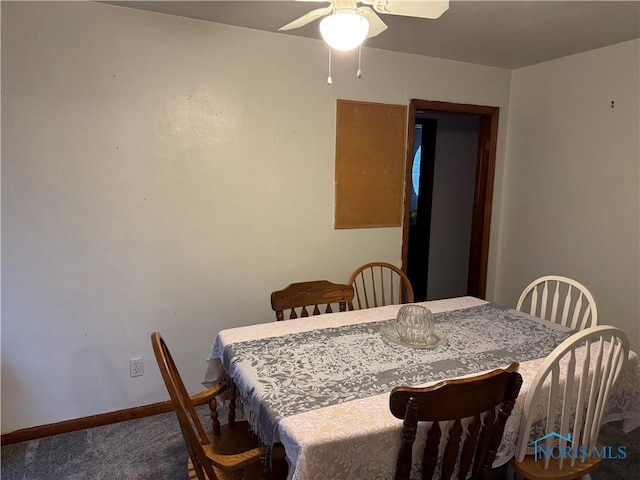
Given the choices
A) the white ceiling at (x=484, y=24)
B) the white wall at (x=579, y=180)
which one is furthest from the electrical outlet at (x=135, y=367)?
the white wall at (x=579, y=180)

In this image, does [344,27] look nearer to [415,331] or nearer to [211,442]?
[415,331]

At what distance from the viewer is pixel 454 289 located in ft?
15.6

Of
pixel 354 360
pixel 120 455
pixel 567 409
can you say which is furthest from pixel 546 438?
pixel 120 455

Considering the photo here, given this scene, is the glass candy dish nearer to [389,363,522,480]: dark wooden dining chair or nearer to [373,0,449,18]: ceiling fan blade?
[389,363,522,480]: dark wooden dining chair

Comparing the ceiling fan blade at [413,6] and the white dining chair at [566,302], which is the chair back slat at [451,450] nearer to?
the white dining chair at [566,302]

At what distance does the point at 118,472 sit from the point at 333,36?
2.15m

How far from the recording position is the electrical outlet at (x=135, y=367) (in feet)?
8.20

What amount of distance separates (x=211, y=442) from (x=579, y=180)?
277cm

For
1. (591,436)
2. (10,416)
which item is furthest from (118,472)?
(591,436)

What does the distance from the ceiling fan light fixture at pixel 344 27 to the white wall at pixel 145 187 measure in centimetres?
117

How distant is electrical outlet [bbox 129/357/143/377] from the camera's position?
2.50m

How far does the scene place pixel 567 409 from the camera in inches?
57.1

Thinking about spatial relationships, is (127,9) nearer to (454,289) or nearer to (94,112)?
(94,112)

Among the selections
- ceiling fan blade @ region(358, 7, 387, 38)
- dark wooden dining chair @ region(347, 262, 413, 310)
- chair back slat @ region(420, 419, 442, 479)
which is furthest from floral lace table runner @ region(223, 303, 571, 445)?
ceiling fan blade @ region(358, 7, 387, 38)
